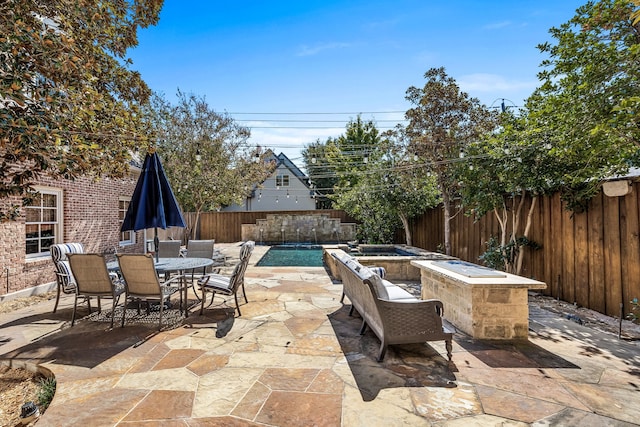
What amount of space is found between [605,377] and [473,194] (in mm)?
4531

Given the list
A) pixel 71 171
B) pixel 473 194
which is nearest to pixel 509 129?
pixel 473 194

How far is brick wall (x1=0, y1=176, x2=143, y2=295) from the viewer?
5.96 meters

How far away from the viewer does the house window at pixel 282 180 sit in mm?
26688

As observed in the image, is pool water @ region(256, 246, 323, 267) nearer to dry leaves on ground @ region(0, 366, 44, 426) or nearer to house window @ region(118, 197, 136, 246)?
house window @ region(118, 197, 136, 246)

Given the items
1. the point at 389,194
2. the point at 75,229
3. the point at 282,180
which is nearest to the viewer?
the point at 75,229

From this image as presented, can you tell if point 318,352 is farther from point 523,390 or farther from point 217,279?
point 217,279

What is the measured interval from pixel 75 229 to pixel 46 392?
248 inches

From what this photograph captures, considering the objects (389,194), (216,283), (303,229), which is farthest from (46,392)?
(303,229)

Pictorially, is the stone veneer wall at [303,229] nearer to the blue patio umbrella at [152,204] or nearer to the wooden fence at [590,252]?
the wooden fence at [590,252]

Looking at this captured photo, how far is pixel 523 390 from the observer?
2.64 meters

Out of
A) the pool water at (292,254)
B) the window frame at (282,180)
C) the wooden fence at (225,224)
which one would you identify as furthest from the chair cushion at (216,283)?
the window frame at (282,180)

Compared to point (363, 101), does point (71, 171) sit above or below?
below

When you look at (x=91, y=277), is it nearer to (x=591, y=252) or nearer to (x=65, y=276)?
(x=65, y=276)

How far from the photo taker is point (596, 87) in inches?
156
